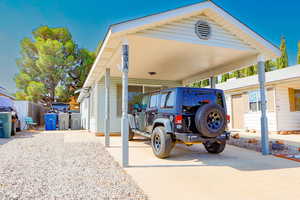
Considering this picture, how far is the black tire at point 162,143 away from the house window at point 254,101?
29.0ft

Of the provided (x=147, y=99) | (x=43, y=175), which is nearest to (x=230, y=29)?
(x=147, y=99)

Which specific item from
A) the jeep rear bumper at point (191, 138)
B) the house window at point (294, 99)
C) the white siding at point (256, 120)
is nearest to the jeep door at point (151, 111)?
the jeep rear bumper at point (191, 138)

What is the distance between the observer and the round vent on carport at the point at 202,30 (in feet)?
17.5

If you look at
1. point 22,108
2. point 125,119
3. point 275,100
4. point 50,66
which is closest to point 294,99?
point 275,100

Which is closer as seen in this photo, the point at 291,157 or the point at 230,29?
the point at 291,157

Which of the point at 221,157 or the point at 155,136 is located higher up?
the point at 155,136

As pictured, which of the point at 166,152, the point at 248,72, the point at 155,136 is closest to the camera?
the point at 166,152

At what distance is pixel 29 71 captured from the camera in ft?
73.2

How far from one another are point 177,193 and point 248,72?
24249 mm

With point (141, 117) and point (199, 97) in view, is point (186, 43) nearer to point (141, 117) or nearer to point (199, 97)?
point (199, 97)

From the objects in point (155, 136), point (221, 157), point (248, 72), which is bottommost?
point (221, 157)

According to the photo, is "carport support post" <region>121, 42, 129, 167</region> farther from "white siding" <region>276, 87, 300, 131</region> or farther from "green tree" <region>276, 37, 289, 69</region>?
"green tree" <region>276, 37, 289, 69</region>

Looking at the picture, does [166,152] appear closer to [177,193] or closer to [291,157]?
[177,193]

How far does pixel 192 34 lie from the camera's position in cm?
527
